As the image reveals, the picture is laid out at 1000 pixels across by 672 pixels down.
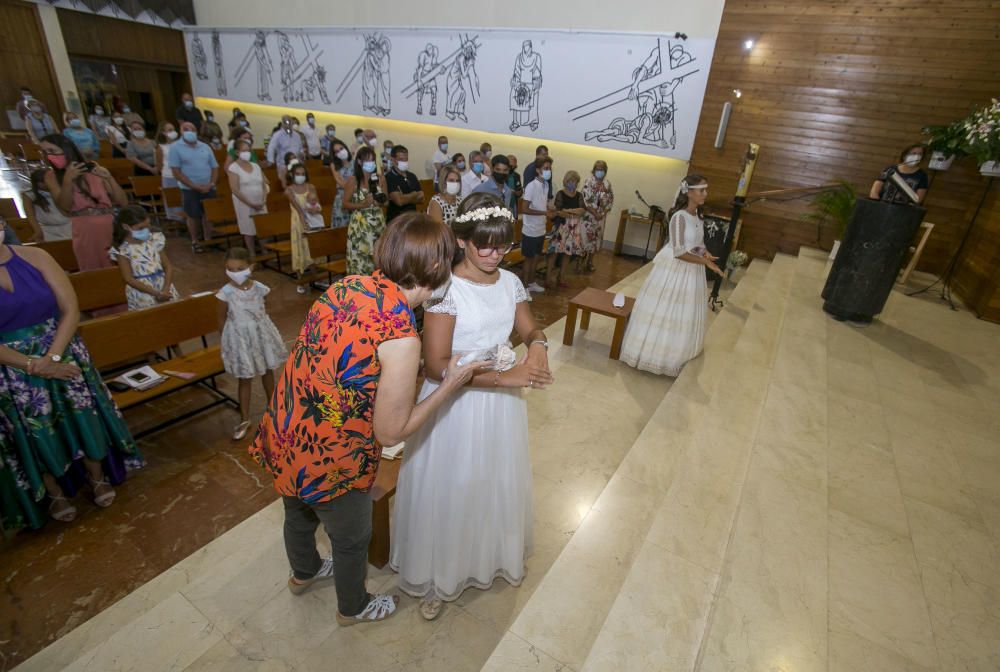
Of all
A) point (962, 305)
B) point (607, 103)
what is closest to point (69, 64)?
point (607, 103)

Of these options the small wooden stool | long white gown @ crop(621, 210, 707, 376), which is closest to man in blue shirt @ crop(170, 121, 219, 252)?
the small wooden stool

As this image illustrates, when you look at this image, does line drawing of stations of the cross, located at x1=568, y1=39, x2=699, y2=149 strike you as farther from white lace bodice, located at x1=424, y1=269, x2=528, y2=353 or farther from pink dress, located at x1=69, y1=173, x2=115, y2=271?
white lace bodice, located at x1=424, y1=269, x2=528, y2=353

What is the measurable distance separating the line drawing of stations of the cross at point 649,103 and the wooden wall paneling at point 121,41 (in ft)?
42.5

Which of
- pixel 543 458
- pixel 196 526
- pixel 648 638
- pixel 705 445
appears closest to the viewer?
pixel 648 638

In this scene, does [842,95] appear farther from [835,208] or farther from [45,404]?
[45,404]

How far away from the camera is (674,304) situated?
414cm

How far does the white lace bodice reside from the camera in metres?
1.79

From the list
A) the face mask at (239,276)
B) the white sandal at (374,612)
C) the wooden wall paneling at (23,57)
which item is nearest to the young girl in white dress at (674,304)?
the white sandal at (374,612)

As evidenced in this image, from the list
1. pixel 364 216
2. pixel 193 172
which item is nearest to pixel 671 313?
pixel 364 216

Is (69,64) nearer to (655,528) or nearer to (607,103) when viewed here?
(607,103)

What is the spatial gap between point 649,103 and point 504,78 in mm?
2926

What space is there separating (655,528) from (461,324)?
1.44 meters

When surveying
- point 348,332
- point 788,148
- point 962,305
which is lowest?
point 962,305

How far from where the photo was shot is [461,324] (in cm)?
180
